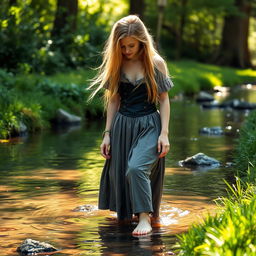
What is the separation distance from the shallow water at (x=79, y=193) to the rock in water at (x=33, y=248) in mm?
68

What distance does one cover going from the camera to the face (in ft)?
20.9

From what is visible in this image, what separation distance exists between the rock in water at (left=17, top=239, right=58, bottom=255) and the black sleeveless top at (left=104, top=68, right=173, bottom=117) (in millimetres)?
1457

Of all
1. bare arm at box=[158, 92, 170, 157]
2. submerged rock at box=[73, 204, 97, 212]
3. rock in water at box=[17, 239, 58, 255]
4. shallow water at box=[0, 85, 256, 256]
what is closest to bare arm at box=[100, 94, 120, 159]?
bare arm at box=[158, 92, 170, 157]

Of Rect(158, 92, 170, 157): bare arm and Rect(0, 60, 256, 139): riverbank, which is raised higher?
Rect(158, 92, 170, 157): bare arm

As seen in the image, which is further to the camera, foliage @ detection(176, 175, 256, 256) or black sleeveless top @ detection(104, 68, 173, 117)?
black sleeveless top @ detection(104, 68, 173, 117)

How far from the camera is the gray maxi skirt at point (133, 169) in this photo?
6.31 meters

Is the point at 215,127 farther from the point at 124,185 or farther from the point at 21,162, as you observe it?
the point at 124,185

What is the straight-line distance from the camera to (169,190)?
26.9 ft

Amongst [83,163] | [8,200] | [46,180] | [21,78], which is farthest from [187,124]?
[8,200]

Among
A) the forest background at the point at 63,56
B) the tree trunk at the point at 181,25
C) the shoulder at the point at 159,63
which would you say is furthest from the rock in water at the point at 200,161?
the tree trunk at the point at 181,25

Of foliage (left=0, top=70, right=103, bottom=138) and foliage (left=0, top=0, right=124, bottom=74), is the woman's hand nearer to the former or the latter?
foliage (left=0, top=70, right=103, bottom=138)

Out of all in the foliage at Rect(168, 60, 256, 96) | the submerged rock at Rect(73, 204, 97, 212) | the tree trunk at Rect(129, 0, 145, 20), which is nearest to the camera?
the submerged rock at Rect(73, 204, 97, 212)

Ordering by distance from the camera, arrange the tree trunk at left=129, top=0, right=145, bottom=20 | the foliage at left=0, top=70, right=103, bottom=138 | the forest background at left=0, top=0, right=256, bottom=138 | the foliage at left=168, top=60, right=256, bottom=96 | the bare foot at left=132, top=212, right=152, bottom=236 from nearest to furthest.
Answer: the bare foot at left=132, top=212, right=152, bottom=236, the foliage at left=0, top=70, right=103, bottom=138, the forest background at left=0, top=0, right=256, bottom=138, the foliage at left=168, top=60, right=256, bottom=96, the tree trunk at left=129, top=0, right=145, bottom=20

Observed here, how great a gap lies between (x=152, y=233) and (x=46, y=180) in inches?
112
